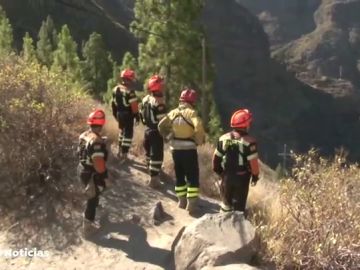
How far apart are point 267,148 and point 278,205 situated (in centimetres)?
11551

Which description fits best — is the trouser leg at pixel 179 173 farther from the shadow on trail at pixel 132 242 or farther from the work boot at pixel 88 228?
the work boot at pixel 88 228

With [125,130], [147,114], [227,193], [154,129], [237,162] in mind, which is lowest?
[227,193]

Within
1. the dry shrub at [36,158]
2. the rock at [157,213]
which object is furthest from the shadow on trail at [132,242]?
the dry shrub at [36,158]

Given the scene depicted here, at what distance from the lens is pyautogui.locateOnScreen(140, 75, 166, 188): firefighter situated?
31.3ft

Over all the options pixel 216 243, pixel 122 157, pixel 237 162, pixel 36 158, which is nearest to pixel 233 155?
pixel 237 162

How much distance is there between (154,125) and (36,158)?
1813 millimetres

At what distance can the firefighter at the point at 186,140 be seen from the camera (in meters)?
8.75

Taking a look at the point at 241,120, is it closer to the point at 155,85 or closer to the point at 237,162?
the point at 237,162

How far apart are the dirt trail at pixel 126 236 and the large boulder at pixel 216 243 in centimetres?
41

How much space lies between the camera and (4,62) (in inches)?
408

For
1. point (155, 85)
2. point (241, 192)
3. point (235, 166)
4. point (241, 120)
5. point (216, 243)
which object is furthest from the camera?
point (155, 85)

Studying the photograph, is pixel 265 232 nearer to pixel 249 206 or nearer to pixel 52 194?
pixel 249 206

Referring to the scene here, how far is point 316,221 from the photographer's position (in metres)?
7.23

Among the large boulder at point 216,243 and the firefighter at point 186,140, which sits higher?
the firefighter at point 186,140
